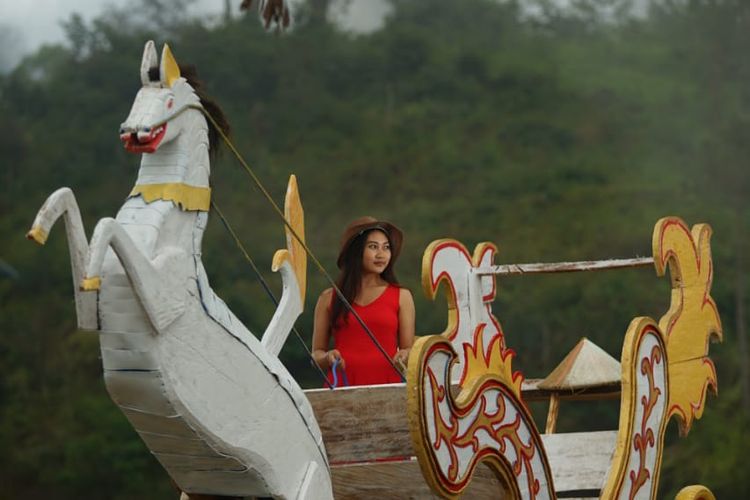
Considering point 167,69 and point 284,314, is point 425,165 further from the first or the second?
point 167,69

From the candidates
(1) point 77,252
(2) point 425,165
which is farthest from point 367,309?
(2) point 425,165

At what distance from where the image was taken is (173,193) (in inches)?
→ 122

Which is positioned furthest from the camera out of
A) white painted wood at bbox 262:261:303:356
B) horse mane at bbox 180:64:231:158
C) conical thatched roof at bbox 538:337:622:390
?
conical thatched roof at bbox 538:337:622:390

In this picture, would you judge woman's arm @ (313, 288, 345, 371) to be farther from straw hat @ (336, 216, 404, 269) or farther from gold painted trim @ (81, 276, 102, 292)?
gold painted trim @ (81, 276, 102, 292)

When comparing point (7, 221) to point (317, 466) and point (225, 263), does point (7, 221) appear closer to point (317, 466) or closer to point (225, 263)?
point (225, 263)

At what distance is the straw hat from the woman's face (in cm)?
2

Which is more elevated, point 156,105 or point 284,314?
point 156,105

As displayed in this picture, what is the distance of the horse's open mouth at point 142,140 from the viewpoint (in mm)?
3000

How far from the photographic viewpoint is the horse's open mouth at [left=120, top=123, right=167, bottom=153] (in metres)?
3.00

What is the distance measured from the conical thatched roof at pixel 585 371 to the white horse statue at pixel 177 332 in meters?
1.85

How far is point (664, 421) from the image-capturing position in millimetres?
4219

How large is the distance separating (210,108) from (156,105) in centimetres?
31

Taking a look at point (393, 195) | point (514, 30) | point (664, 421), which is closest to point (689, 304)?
point (664, 421)

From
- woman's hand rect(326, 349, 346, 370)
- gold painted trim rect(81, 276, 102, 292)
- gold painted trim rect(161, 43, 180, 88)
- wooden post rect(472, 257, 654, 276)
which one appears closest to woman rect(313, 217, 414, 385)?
woman's hand rect(326, 349, 346, 370)
